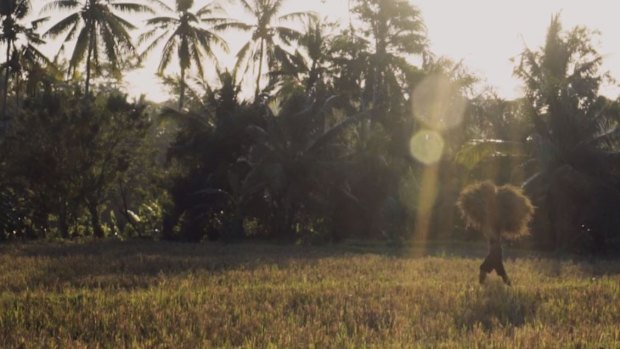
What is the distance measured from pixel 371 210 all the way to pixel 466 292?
1940cm

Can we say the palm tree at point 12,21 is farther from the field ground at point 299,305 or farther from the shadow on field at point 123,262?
the field ground at point 299,305

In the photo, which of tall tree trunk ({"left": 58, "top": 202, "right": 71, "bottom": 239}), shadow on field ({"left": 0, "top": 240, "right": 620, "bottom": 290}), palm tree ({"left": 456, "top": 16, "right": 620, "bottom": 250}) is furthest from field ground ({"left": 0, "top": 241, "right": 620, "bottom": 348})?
tall tree trunk ({"left": 58, "top": 202, "right": 71, "bottom": 239})

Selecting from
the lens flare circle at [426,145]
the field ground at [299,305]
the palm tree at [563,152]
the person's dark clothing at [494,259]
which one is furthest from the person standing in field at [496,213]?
the lens flare circle at [426,145]

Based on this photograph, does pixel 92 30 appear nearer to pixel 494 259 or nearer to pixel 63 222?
pixel 63 222

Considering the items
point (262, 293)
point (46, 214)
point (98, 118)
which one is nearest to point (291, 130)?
point (98, 118)

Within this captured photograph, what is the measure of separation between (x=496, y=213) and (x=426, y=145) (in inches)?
788

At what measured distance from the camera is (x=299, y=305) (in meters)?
10.4

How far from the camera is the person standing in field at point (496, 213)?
516 inches

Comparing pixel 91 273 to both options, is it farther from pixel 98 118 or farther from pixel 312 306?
pixel 98 118

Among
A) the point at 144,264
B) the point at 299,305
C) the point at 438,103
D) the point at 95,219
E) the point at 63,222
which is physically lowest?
the point at 299,305

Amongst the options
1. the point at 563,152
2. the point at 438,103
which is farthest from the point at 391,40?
the point at 563,152

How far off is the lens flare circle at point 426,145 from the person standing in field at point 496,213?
18.5m

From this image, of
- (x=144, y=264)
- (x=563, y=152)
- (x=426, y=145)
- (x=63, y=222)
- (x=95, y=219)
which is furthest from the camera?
(x=426, y=145)

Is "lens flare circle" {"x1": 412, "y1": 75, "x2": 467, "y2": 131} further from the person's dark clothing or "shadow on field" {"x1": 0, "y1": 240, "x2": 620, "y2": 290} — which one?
the person's dark clothing
